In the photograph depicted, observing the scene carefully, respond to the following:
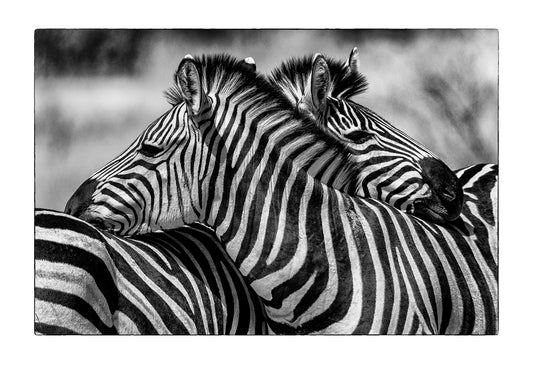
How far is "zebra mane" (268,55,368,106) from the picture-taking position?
7488 mm

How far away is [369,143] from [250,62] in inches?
46.4

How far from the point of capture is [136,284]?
286 inches

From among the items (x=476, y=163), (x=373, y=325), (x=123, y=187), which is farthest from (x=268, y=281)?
(x=476, y=163)

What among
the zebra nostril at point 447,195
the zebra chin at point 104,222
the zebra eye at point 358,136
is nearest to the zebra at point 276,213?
the zebra chin at point 104,222

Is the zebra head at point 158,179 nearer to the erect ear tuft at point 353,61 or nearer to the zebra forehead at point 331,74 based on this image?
the zebra forehead at point 331,74

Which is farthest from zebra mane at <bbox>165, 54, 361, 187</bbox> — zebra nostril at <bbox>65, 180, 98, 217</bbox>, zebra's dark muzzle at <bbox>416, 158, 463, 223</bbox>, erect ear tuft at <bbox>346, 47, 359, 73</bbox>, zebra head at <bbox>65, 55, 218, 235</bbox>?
zebra nostril at <bbox>65, 180, 98, 217</bbox>

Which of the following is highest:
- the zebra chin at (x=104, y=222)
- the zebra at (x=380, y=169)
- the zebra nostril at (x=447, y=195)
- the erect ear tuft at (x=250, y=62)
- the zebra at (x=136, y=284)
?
the erect ear tuft at (x=250, y=62)

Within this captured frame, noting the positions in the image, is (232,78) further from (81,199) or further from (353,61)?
(81,199)

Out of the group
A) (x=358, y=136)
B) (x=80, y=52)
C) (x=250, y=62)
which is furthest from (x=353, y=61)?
(x=80, y=52)

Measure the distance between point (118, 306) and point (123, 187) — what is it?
94cm

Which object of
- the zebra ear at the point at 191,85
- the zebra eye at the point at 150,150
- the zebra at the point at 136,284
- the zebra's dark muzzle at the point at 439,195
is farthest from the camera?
the zebra's dark muzzle at the point at 439,195

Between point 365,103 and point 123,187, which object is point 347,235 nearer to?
point 365,103

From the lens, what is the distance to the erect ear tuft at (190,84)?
7297 millimetres

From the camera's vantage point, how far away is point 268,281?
732 centimetres
